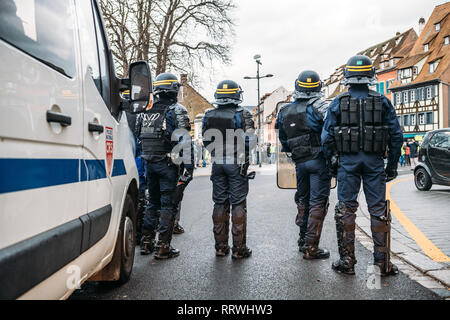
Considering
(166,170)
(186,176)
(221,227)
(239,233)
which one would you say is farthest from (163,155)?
(239,233)

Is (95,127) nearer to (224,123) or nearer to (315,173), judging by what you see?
(224,123)

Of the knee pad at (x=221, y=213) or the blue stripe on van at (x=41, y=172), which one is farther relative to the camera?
the knee pad at (x=221, y=213)

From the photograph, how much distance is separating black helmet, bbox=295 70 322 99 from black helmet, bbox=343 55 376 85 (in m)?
0.75

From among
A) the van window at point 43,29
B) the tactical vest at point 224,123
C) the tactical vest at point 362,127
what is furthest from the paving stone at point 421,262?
the van window at point 43,29

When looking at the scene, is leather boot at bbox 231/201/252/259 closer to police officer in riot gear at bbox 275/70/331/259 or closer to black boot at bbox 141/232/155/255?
police officer in riot gear at bbox 275/70/331/259

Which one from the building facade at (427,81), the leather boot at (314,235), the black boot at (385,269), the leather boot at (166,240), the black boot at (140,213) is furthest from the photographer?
the building facade at (427,81)

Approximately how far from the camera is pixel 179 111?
5.09 metres

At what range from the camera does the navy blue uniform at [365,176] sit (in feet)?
13.8

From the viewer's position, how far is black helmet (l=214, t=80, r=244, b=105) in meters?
5.09

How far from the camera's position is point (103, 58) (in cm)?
323

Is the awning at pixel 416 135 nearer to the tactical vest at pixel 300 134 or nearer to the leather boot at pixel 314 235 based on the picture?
the tactical vest at pixel 300 134

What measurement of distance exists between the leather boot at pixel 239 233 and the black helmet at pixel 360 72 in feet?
5.91
